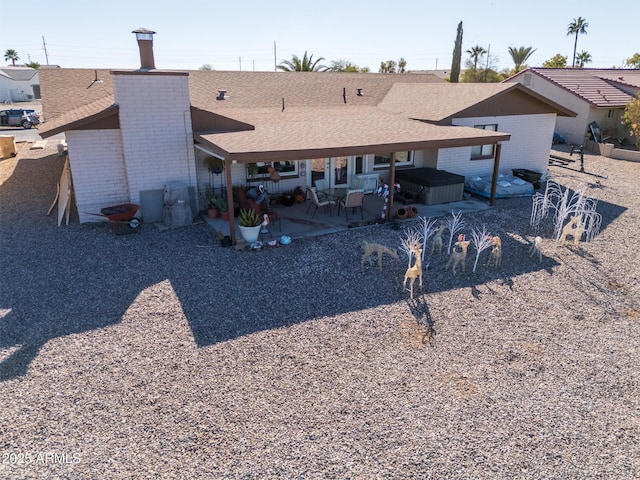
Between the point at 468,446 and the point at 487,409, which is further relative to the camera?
the point at 487,409

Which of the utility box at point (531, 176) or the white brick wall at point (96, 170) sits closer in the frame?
the white brick wall at point (96, 170)

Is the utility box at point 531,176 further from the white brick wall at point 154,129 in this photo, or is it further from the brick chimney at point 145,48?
the brick chimney at point 145,48

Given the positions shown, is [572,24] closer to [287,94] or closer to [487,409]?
[287,94]

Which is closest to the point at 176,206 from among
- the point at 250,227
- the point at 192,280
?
the point at 250,227

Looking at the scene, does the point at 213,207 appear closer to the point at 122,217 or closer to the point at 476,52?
the point at 122,217

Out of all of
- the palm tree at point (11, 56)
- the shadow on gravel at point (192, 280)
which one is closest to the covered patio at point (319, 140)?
the shadow on gravel at point (192, 280)

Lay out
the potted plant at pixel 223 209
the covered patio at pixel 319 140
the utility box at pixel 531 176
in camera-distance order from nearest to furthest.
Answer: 1. the covered patio at pixel 319 140
2. the potted plant at pixel 223 209
3. the utility box at pixel 531 176

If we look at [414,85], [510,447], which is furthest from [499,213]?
[510,447]
